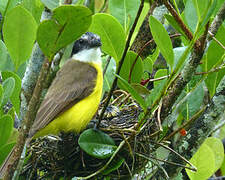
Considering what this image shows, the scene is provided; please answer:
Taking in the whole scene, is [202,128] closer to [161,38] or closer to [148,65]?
[148,65]

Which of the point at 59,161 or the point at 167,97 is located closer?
the point at 167,97

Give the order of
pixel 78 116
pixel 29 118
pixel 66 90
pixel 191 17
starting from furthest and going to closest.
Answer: pixel 66 90, pixel 78 116, pixel 191 17, pixel 29 118

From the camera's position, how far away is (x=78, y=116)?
11.1 feet

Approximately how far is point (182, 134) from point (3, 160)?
117 cm

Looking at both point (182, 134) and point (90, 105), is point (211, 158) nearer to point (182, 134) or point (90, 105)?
point (182, 134)

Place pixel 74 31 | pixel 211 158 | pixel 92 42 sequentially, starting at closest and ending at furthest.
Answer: pixel 74 31
pixel 211 158
pixel 92 42

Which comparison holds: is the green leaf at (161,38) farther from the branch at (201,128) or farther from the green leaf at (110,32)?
the branch at (201,128)

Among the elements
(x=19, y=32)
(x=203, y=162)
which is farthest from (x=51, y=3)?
(x=203, y=162)

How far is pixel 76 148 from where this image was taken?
9.73 ft

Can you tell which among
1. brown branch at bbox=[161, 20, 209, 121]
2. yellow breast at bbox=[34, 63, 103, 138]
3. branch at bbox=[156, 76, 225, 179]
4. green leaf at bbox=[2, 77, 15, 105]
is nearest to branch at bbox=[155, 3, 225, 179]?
branch at bbox=[156, 76, 225, 179]

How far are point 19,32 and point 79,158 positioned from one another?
1.04 meters

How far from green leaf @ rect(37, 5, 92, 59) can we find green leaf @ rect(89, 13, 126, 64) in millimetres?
590

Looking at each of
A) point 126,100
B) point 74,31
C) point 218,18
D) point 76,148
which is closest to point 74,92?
point 126,100

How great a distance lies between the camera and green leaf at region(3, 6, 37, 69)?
2.25 m
